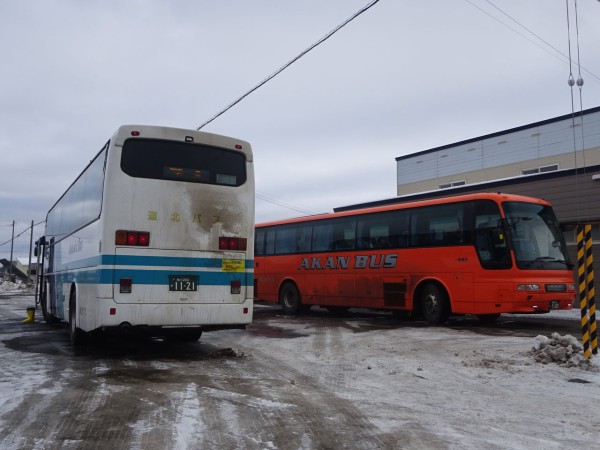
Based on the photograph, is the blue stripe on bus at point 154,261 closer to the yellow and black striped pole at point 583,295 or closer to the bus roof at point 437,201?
the yellow and black striped pole at point 583,295

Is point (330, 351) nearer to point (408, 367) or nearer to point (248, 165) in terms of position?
point (408, 367)

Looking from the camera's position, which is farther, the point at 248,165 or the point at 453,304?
the point at 453,304

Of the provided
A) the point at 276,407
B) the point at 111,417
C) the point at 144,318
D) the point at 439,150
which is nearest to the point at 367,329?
the point at 144,318

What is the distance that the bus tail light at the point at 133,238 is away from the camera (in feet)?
26.5

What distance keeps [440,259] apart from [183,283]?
7440mm

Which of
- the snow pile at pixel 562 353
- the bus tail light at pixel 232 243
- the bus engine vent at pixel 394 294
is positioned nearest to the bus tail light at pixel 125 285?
the bus tail light at pixel 232 243

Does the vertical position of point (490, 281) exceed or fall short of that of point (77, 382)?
it exceeds it

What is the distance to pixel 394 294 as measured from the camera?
14.7 metres

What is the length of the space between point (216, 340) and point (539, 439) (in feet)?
25.1

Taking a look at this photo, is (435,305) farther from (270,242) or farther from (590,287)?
(270,242)

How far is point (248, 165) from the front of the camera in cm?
938

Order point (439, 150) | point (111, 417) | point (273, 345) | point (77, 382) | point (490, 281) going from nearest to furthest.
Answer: point (111, 417)
point (77, 382)
point (273, 345)
point (490, 281)
point (439, 150)

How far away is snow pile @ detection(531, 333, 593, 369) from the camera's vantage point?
755cm

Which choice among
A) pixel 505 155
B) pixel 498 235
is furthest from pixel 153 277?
pixel 505 155
